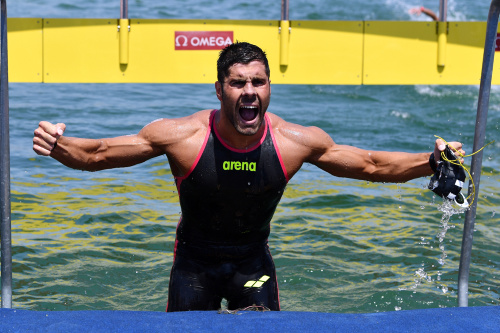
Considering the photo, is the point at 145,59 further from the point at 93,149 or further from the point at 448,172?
the point at 448,172

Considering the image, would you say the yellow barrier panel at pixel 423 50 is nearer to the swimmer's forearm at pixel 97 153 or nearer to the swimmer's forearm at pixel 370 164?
the swimmer's forearm at pixel 370 164

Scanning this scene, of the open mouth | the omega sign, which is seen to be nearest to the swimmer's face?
the open mouth

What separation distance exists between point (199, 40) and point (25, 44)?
5.18 feet

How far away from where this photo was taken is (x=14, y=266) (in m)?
7.30

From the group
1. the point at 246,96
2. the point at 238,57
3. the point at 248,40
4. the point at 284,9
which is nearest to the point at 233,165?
the point at 246,96

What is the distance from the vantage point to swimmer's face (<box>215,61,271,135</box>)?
388cm

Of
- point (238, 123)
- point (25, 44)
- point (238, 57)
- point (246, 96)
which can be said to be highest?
point (25, 44)

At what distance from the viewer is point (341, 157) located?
428 cm

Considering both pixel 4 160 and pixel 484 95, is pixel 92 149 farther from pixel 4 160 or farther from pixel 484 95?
pixel 484 95

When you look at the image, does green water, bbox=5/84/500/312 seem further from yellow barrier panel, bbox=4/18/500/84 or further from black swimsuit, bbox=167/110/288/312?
black swimsuit, bbox=167/110/288/312

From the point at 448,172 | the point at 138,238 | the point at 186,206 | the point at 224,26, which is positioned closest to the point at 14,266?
the point at 138,238

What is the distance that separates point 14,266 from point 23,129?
5.79 metres

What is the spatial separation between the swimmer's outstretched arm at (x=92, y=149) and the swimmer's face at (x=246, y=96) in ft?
1.65

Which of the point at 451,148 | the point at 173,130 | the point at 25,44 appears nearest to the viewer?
the point at 451,148
